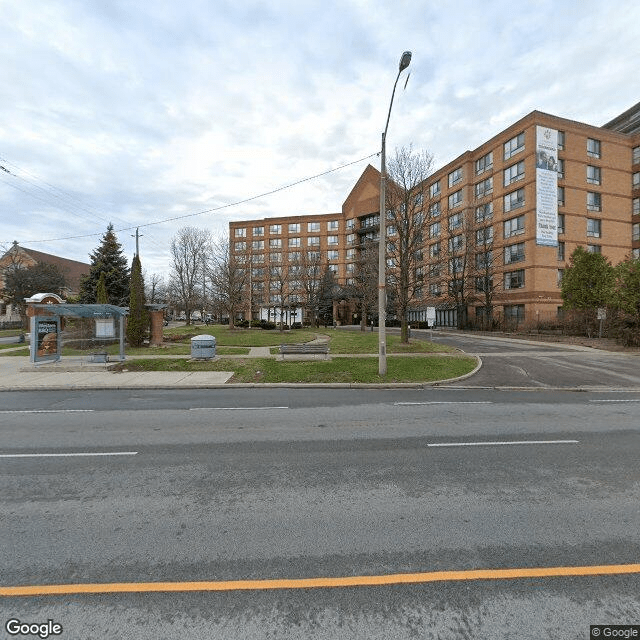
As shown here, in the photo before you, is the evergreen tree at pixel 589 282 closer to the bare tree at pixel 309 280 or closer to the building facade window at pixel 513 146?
the building facade window at pixel 513 146

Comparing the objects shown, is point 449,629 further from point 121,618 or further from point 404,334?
point 404,334

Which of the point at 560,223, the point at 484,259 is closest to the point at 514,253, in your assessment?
the point at 484,259

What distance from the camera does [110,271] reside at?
3086 centimetres

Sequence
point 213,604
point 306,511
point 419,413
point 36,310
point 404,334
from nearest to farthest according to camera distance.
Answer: point 213,604 < point 306,511 < point 419,413 < point 36,310 < point 404,334

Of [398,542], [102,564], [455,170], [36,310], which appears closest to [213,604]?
[102,564]

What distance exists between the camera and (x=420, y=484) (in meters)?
4.21

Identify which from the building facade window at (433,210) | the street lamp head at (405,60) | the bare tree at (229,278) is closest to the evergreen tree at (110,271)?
the bare tree at (229,278)

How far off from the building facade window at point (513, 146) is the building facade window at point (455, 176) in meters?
7.44

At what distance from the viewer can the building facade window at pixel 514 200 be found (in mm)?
34750

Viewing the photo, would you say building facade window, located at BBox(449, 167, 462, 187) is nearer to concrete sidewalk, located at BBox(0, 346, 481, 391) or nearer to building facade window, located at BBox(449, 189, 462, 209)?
building facade window, located at BBox(449, 189, 462, 209)

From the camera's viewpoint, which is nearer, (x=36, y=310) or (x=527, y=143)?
(x=36, y=310)

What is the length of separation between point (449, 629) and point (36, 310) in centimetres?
1991

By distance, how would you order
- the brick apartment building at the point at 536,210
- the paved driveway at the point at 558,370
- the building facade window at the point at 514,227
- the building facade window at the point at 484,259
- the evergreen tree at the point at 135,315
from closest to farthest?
the paved driveway at the point at 558,370 → the evergreen tree at the point at 135,315 → the brick apartment building at the point at 536,210 → the building facade window at the point at 514,227 → the building facade window at the point at 484,259

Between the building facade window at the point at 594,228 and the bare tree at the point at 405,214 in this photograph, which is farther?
the building facade window at the point at 594,228
